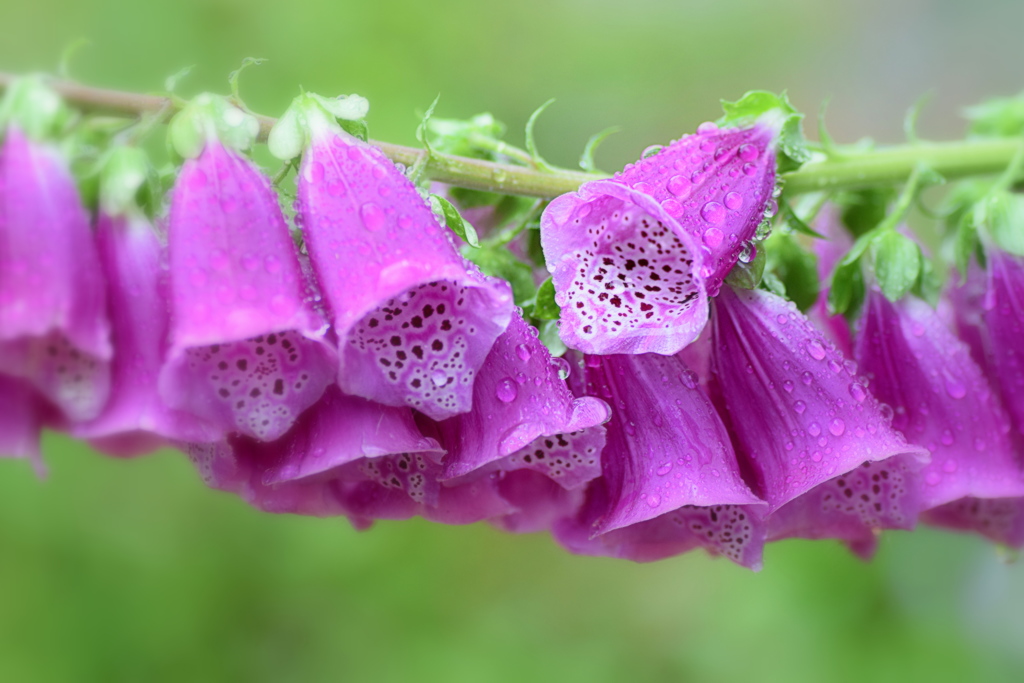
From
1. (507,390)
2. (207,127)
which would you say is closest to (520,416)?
(507,390)

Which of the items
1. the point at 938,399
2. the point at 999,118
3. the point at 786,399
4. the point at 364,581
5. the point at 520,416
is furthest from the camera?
the point at 364,581

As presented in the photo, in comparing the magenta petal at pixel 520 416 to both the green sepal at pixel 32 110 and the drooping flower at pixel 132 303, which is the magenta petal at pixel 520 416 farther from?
the green sepal at pixel 32 110

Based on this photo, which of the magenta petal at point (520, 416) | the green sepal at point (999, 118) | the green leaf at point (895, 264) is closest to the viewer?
the magenta petal at point (520, 416)

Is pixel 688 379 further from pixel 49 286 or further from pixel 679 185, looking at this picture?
pixel 49 286

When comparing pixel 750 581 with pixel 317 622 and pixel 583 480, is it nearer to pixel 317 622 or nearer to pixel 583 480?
pixel 317 622

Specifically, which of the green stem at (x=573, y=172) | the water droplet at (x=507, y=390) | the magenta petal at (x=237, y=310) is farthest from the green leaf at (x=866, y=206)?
the magenta petal at (x=237, y=310)

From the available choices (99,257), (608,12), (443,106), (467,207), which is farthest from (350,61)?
(99,257)

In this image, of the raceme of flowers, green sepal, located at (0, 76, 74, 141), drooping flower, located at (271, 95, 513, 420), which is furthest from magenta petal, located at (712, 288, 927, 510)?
green sepal, located at (0, 76, 74, 141)

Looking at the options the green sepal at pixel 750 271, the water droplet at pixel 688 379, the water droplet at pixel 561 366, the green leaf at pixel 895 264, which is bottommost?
the water droplet at pixel 688 379
